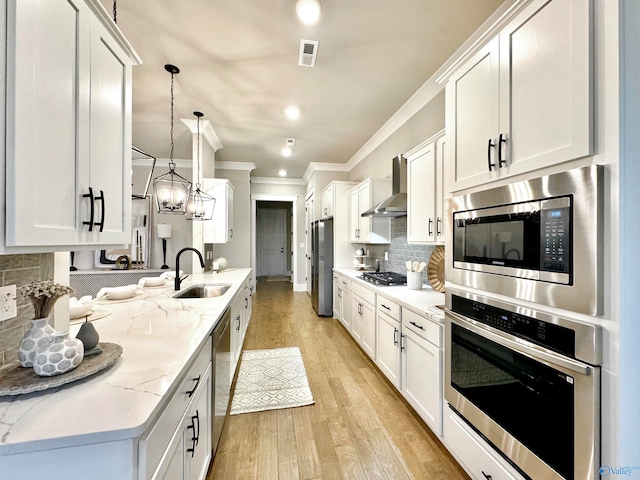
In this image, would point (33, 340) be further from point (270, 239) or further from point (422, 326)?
point (270, 239)

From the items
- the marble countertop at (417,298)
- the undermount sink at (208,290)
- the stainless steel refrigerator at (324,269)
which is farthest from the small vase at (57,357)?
the stainless steel refrigerator at (324,269)

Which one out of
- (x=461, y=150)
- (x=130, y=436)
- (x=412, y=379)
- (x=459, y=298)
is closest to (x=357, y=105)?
(x=461, y=150)

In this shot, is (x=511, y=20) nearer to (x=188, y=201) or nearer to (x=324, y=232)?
(x=188, y=201)

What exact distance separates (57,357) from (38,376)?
0.27ft

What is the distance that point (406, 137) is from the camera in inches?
134

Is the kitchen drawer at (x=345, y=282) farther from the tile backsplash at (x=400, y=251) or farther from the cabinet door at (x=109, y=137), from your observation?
the cabinet door at (x=109, y=137)

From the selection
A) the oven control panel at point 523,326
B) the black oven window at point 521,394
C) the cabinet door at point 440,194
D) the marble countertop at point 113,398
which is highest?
the cabinet door at point 440,194

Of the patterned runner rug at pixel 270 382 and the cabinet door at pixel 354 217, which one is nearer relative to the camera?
the patterned runner rug at pixel 270 382

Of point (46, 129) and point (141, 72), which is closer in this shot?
point (46, 129)

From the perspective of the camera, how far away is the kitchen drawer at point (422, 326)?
176cm

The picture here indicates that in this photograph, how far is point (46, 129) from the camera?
31.5 inches

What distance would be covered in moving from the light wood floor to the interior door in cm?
678

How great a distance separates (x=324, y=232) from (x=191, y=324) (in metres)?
3.26

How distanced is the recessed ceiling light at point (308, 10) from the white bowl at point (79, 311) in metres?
2.24
